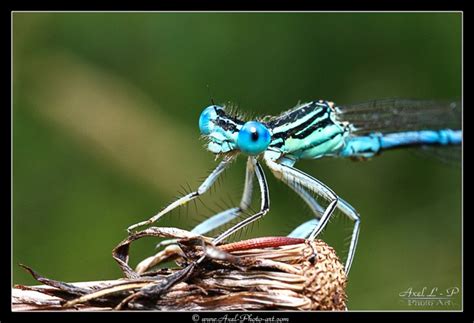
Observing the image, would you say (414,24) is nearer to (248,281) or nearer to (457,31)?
(457,31)

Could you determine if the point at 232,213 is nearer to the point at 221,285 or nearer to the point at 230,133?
the point at 230,133

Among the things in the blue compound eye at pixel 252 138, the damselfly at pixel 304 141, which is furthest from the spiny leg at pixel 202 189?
the blue compound eye at pixel 252 138

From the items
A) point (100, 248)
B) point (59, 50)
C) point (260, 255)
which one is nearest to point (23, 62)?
point (59, 50)

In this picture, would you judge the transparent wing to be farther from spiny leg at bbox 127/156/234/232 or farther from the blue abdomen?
spiny leg at bbox 127/156/234/232

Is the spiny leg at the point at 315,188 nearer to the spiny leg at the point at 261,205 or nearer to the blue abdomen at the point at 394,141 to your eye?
the spiny leg at the point at 261,205

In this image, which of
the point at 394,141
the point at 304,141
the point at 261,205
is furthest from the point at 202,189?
the point at 394,141

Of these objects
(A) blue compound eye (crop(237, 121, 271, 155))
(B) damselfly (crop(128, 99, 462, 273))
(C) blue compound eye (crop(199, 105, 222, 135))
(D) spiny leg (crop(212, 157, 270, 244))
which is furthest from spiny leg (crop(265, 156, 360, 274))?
(C) blue compound eye (crop(199, 105, 222, 135))
